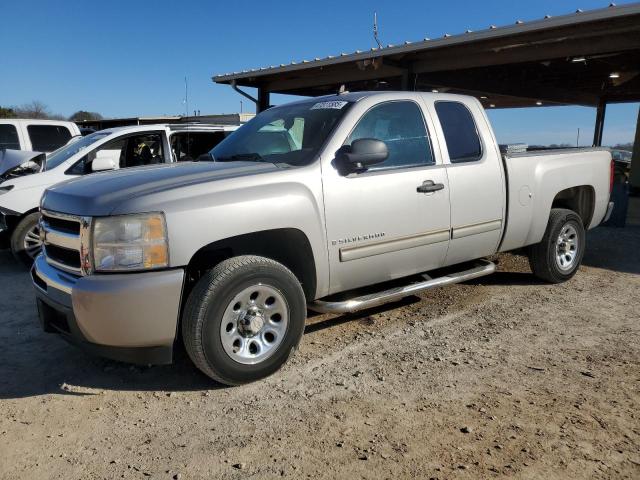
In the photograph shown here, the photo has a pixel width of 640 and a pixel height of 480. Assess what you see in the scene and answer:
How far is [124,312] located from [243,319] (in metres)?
0.74

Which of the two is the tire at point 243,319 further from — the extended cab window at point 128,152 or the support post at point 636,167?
the support post at point 636,167

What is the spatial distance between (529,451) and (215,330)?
1.84 m

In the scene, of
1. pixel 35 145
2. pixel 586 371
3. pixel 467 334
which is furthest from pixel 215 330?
pixel 35 145

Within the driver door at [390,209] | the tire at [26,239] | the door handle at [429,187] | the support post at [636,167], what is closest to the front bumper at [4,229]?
the tire at [26,239]

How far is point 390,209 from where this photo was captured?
12.8 ft

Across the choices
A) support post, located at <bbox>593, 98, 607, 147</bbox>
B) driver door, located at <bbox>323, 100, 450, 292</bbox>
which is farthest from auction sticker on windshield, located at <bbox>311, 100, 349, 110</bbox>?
support post, located at <bbox>593, 98, 607, 147</bbox>

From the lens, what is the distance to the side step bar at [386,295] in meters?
3.76

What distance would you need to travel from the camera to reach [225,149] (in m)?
4.48

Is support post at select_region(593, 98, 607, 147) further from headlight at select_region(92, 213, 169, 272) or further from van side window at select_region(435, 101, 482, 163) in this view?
headlight at select_region(92, 213, 169, 272)

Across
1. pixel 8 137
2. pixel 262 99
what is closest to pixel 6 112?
pixel 262 99

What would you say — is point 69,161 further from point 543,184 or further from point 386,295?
point 543,184

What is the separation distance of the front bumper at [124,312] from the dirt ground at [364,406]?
40cm

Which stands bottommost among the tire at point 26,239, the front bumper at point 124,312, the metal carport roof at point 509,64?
the tire at point 26,239

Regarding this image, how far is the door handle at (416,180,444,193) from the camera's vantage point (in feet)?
13.4
